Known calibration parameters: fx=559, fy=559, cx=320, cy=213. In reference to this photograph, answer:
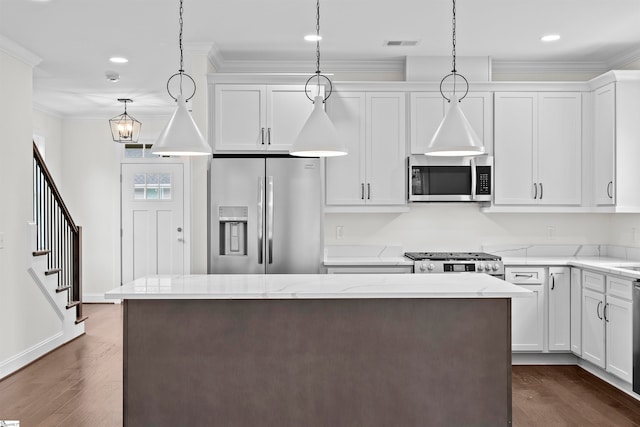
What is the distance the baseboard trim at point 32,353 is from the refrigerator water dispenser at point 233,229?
198 centimetres

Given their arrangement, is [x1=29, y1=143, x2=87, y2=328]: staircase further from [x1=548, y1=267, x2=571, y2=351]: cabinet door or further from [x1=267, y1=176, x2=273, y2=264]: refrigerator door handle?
[x1=548, y1=267, x2=571, y2=351]: cabinet door

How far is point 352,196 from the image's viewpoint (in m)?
4.96

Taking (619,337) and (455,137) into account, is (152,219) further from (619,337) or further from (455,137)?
(619,337)

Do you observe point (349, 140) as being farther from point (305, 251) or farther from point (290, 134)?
point (305, 251)

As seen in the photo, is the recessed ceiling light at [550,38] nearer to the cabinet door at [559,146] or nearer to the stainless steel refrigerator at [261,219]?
the cabinet door at [559,146]

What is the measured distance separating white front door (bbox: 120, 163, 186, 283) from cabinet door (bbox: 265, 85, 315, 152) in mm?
3417

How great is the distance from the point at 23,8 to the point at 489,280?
11.7ft

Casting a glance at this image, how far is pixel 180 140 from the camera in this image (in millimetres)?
2975

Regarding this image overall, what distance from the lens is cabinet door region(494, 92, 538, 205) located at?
502 cm

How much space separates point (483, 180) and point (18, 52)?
4.17 meters

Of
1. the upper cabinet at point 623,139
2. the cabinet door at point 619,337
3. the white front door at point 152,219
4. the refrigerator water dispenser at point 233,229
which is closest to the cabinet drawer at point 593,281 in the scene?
the cabinet door at point 619,337

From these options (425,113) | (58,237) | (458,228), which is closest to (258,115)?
(425,113)

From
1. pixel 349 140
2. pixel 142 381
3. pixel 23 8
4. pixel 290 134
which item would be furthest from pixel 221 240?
pixel 23 8

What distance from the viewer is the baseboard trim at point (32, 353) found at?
4.57 meters
